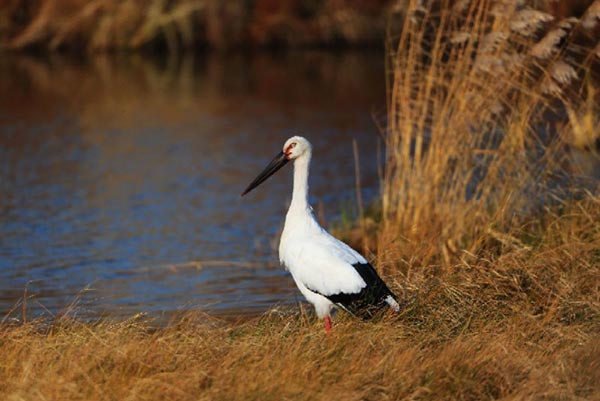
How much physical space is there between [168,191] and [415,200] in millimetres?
5847

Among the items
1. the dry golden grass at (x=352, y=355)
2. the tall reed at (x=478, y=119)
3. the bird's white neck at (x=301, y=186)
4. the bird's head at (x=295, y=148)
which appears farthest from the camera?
the tall reed at (x=478, y=119)

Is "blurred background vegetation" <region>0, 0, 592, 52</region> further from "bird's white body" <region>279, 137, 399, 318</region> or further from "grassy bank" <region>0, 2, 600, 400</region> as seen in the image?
"bird's white body" <region>279, 137, 399, 318</region>

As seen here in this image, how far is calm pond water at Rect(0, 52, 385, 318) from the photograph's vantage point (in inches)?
401

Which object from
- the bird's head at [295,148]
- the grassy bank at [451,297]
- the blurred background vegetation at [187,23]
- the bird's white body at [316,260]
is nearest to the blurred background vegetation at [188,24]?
the blurred background vegetation at [187,23]

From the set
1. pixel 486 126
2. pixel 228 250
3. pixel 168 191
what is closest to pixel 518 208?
pixel 486 126

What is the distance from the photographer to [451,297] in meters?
6.87

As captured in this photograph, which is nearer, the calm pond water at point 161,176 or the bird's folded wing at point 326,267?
the bird's folded wing at point 326,267

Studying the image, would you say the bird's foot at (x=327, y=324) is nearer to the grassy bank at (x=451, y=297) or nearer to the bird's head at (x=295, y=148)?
the grassy bank at (x=451, y=297)

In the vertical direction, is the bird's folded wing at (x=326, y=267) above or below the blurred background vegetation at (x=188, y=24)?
above

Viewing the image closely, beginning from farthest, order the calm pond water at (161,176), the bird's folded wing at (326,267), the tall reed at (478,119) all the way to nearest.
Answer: the calm pond water at (161,176), the tall reed at (478,119), the bird's folded wing at (326,267)

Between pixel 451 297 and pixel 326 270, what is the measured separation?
73 cm

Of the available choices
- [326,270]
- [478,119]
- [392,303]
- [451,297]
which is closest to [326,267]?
[326,270]

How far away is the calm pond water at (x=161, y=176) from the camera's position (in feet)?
33.4

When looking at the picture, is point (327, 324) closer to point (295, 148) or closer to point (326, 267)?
point (326, 267)
